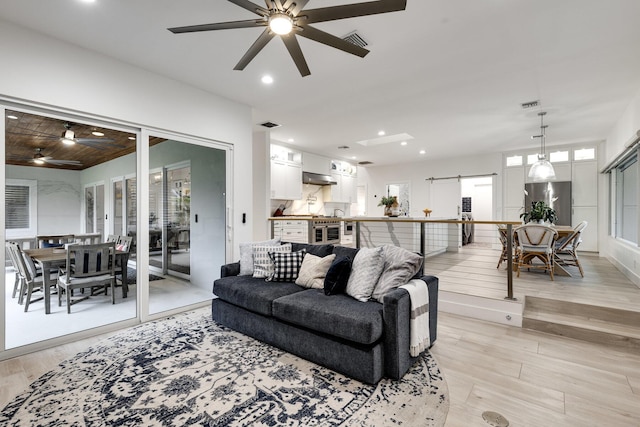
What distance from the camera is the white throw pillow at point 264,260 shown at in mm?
3322

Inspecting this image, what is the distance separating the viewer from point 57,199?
2.99 meters

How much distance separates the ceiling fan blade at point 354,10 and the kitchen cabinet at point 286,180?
4561 millimetres

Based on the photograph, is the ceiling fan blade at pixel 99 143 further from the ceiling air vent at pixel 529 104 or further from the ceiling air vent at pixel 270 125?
the ceiling air vent at pixel 529 104

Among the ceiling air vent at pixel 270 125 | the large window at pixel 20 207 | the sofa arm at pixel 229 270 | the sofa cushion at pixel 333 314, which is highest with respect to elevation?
the ceiling air vent at pixel 270 125

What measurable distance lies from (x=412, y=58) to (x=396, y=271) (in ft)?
7.38

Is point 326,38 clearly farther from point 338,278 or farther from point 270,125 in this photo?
point 270,125

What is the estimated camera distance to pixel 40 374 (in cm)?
230

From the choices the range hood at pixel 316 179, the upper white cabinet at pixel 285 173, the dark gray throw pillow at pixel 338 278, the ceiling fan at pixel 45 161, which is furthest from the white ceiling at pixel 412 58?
the dark gray throw pillow at pixel 338 278

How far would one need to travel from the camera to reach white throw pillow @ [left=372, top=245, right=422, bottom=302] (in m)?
2.51

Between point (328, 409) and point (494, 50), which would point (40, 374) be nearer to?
point (328, 409)

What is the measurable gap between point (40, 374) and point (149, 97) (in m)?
2.85

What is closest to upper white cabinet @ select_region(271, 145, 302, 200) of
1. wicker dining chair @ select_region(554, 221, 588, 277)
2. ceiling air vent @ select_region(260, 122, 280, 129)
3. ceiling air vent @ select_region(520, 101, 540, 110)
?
ceiling air vent @ select_region(260, 122, 280, 129)

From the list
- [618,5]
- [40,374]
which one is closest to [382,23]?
[618,5]

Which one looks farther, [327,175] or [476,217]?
[476,217]
